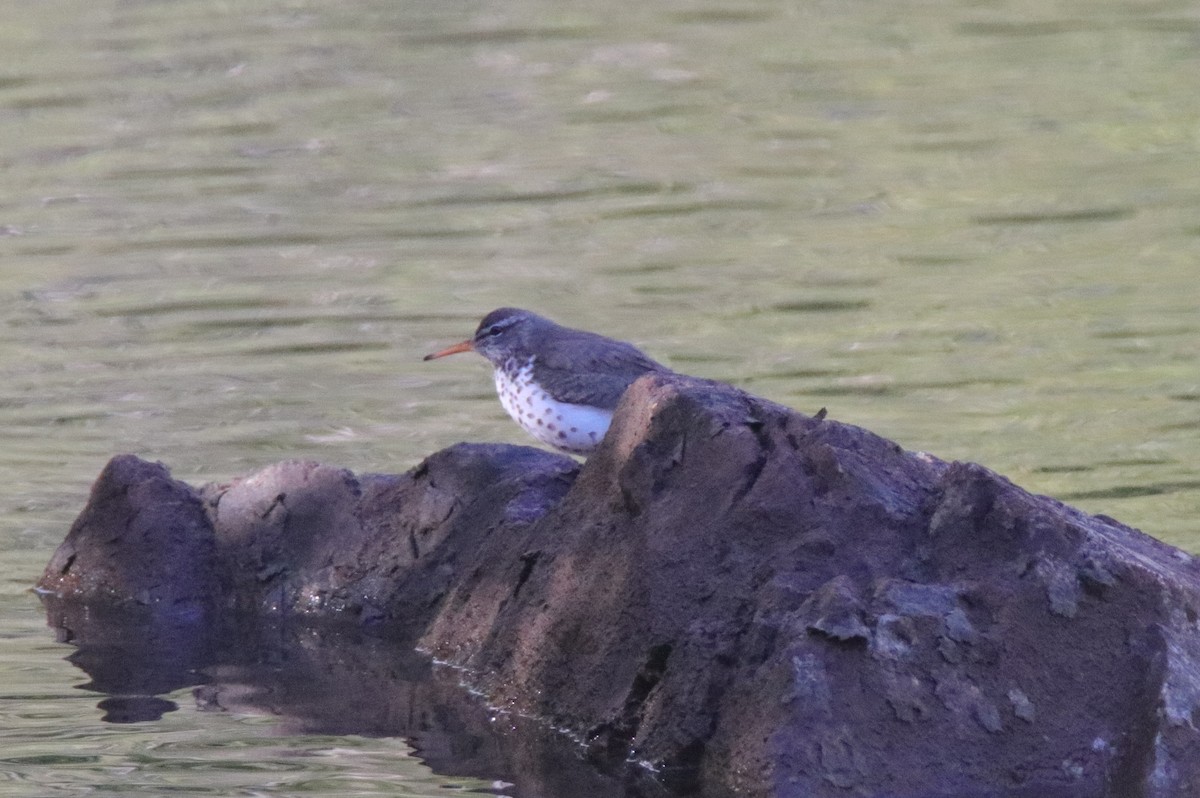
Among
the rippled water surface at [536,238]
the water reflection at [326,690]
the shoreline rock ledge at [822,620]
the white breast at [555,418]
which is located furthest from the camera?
the rippled water surface at [536,238]

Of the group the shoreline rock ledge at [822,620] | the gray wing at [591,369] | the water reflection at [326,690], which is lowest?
the water reflection at [326,690]

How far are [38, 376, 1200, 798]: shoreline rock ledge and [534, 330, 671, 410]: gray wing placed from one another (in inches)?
30.1

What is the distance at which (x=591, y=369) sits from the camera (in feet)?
28.0

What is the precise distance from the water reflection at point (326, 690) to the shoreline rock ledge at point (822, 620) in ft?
0.40

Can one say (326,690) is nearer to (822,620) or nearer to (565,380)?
(565,380)

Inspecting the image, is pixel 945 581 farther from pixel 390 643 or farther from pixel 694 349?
pixel 694 349

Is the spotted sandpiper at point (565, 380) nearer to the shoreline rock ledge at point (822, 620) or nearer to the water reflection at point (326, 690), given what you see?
the shoreline rock ledge at point (822, 620)

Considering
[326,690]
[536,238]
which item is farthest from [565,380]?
[536,238]

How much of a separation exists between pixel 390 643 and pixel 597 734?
1571mm

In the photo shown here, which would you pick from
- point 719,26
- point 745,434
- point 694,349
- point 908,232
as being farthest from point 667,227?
point 745,434

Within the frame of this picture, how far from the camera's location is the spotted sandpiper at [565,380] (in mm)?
8344

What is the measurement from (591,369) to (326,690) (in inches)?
69.9

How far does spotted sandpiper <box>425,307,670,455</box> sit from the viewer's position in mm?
8344

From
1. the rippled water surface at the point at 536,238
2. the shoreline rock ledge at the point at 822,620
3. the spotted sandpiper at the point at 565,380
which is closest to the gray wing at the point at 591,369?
the spotted sandpiper at the point at 565,380
